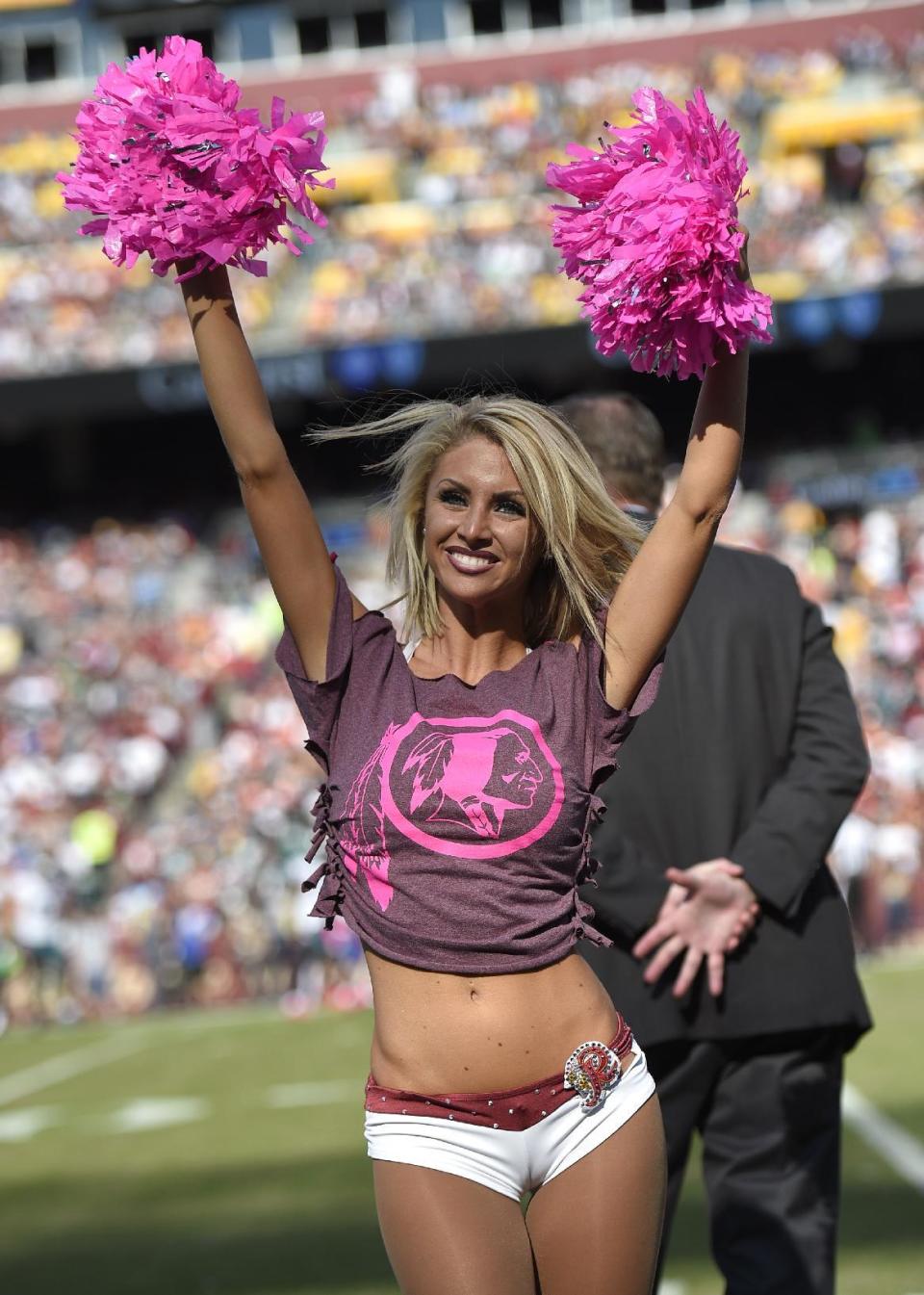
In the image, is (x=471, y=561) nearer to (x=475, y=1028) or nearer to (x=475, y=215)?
(x=475, y=1028)

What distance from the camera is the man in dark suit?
10.7ft

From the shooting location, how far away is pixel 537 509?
2582 mm

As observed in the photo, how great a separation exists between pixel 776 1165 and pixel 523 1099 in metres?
1.05

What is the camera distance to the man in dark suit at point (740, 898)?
3.26 metres

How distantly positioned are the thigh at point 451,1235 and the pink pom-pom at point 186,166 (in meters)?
1.23

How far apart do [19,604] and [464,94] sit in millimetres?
10747

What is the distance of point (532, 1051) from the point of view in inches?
96.0

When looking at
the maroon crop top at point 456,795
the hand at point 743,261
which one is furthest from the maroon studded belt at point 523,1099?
the hand at point 743,261

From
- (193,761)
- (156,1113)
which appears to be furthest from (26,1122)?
(193,761)

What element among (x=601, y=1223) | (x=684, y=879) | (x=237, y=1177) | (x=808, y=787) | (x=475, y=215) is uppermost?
(x=475, y=215)

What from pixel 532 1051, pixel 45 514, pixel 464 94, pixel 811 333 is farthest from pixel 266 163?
pixel 464 94

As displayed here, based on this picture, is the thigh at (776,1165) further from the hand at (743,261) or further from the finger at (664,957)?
the hand at (743,261)

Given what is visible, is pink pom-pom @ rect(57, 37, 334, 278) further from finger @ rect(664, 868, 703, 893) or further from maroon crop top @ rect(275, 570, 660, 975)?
finger @ rect(664, 868, 703, 893)

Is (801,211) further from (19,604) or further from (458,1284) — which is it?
(458,1284)
